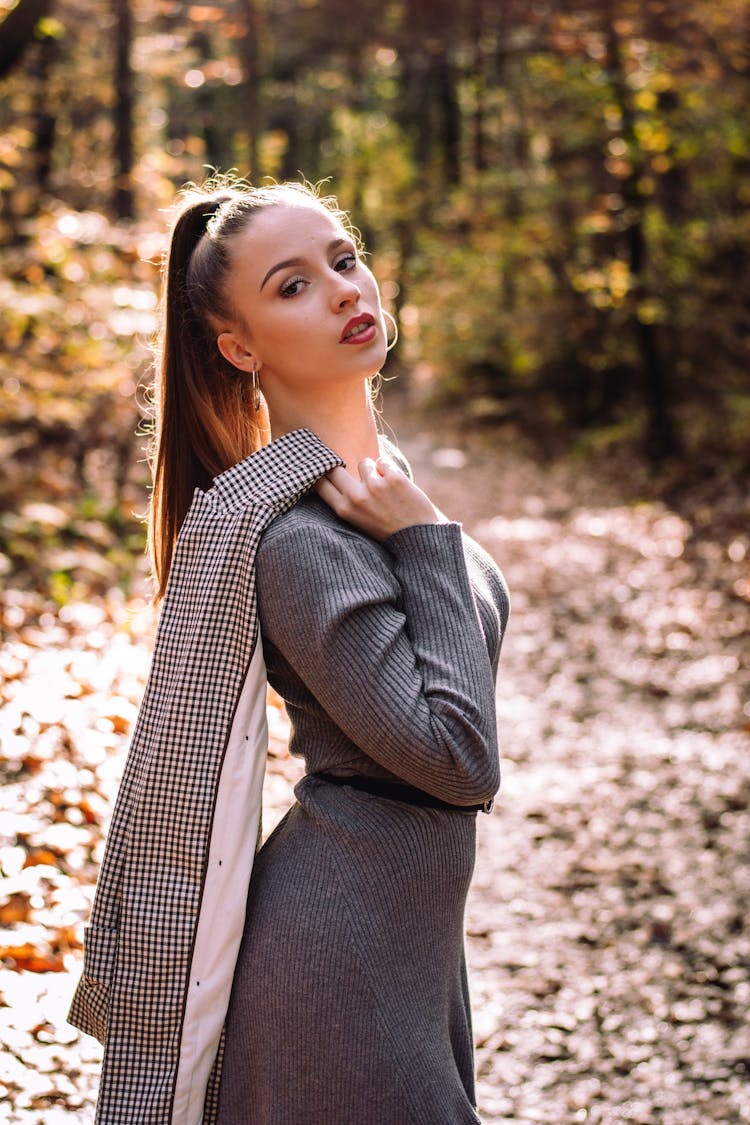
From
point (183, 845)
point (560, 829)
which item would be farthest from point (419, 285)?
point (183, 845)

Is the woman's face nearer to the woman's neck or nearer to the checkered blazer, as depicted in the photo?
the woman's neck

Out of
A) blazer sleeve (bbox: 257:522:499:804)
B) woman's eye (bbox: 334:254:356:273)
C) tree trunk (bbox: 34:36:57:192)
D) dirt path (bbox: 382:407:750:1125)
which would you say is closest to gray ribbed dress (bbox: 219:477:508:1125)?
blazer sleeve (bbox: 257:522:499:804)

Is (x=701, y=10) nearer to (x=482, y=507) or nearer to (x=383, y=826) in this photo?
(x=482, y=507)

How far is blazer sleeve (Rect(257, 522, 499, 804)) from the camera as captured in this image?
167 cm

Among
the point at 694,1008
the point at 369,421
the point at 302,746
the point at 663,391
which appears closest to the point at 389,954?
the point at 302,746

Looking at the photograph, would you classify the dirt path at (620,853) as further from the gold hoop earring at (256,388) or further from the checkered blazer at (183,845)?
the gold hoop earring at (256,388)

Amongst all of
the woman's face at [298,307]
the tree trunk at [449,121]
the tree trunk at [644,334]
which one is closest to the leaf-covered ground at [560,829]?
the woman's face at [298,307]

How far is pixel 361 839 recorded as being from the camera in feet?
5.85

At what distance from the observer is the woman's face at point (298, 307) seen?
1.96m

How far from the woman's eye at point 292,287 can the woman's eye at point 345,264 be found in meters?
0.10

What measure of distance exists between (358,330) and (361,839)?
2.81 feet

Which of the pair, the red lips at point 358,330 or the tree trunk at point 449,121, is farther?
the tree trunk at point 449,121

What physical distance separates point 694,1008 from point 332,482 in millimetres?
2943

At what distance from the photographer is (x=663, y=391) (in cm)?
1298
